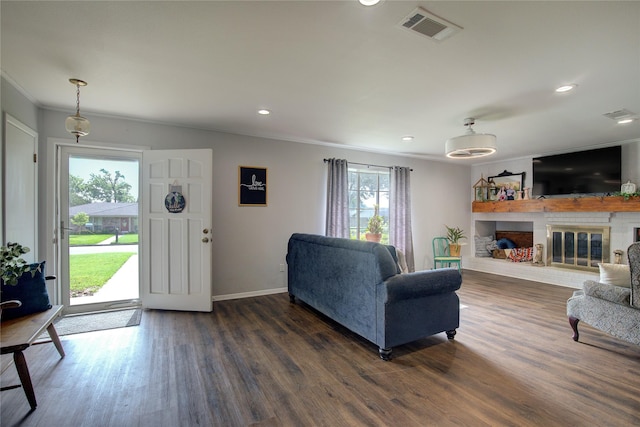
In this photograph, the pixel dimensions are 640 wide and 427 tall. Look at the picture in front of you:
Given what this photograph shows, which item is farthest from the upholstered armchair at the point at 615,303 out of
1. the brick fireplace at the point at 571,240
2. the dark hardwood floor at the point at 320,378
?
the brick fireplace at the point at 571,240

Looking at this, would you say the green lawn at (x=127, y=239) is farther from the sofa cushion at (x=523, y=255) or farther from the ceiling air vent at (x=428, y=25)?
the sofa cushion at (x=523, y=255)

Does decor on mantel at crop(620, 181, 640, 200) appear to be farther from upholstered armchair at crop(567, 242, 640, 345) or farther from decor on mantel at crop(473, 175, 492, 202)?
upholstered armchair at crop(567, 242, 640, 345)

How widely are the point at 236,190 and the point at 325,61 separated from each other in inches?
101

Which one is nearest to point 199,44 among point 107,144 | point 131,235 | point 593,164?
point 107,144

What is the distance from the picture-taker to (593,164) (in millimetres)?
5168

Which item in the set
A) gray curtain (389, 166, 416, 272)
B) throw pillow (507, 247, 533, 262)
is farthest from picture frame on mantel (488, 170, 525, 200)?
gray curtain (389, 166, 416, 272)

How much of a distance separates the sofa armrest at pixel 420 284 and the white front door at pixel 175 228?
2.37 m

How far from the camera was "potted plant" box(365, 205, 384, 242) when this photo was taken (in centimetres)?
537

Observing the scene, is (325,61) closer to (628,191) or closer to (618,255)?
(628,191)

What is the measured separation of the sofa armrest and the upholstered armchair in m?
1.15

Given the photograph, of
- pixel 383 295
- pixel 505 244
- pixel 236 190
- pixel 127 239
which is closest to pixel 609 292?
pixel 383 295

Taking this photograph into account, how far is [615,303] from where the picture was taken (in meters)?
2.63

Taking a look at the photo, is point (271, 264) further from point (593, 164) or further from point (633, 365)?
point (593, 164)

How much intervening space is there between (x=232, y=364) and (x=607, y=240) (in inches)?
240
